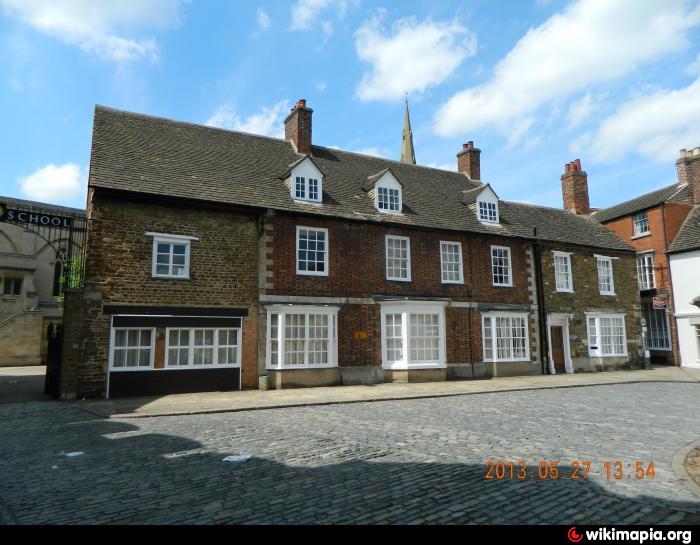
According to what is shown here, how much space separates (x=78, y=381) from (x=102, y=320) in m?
1.87

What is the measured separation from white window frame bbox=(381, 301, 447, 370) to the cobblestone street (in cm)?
640

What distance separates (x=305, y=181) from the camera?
61.1 feet

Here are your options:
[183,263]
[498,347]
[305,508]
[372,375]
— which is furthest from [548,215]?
[305,508]

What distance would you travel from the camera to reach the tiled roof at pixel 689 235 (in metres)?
25.1

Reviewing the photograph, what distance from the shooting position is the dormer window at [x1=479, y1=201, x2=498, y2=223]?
74.2 ft

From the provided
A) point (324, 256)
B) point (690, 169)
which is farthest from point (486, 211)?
point (690, 169)

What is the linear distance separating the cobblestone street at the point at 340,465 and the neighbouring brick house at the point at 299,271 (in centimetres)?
411

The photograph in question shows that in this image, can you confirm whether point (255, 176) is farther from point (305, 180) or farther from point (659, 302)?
point (659, 302)

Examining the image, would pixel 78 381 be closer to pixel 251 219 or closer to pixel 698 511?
pixel 251 219

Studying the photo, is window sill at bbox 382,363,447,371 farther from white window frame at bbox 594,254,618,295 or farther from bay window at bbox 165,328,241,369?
white window frame at bbox 594,254,618,295

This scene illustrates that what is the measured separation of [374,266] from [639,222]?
19451mm

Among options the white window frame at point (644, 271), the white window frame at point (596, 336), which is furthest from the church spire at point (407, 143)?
the white window frame at point (596, 336)

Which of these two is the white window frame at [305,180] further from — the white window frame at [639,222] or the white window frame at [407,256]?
the white window frame at [639,222]

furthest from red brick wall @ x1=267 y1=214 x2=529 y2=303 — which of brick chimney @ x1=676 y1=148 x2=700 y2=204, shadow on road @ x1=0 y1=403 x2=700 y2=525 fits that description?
brick chimney @ x1=676 y1=148 x2=700 y2=204
